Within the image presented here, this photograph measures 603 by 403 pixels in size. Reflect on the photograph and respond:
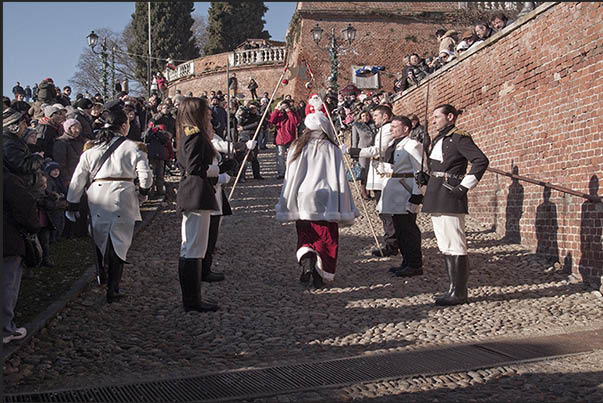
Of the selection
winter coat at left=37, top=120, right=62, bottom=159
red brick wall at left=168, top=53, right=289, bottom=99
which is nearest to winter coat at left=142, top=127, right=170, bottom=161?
winter coat at left=37, top=120, right=62, bottom=159

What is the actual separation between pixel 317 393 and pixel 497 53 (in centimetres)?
817

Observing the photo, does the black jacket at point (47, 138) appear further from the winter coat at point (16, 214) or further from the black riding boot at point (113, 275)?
the winter coat at point (16, 214)

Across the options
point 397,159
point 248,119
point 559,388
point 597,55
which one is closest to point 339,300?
point 397,159

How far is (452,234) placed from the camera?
22.0 feet

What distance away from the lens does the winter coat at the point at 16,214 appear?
16.0 ft

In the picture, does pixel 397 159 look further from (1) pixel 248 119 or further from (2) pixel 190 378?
(1) pixel 248 119

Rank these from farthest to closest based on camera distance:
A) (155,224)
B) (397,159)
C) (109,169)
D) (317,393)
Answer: (155,224), (397,159), (109,169), (317,393)

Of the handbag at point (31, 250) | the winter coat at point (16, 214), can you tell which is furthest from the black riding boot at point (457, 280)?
the winter coat at point (16, 214)

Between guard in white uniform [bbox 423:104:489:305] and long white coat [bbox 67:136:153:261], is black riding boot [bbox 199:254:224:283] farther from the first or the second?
guard in white uniform [bbox 423:104:489:305]

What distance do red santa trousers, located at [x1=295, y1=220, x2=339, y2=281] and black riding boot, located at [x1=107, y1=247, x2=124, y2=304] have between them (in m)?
2.01

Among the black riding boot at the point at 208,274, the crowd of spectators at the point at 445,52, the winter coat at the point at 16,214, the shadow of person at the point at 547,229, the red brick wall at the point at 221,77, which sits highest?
the red brick wall at the point at 221,77

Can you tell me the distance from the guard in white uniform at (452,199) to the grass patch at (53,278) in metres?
4.04

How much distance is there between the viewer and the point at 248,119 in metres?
16.9

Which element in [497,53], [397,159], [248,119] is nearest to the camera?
[397,159]
